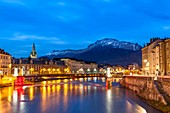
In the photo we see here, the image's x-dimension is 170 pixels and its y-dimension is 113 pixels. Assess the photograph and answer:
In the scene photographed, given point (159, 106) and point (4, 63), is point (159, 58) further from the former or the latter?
point (4, 63)

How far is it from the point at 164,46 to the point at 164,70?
19.6ft

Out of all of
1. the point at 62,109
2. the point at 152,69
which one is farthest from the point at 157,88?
the point at 152,69

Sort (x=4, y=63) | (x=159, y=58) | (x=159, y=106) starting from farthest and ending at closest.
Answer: (x=4, y=63) < (x=159, y=58) < (x=159, y=106)

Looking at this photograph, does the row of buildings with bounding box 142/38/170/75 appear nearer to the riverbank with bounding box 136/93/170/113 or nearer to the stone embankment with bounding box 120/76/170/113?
the stone embankment with bounding box 120/76/170/113

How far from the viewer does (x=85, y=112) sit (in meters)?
43.7

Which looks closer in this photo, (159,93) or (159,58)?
(159,93)

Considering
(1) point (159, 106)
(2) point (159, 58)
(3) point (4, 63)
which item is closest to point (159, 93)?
(1) point (159, 106)

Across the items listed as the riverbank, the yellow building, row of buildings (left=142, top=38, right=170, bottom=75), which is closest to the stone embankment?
the riverbank

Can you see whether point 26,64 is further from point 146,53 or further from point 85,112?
point 85,112

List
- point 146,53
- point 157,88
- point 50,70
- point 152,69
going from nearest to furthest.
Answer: point 157,88 < point 152,69 < point 146,53 < point 50,70

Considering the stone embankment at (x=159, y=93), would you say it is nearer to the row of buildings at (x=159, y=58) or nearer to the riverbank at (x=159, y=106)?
the riverbank at (x=159, y=106)

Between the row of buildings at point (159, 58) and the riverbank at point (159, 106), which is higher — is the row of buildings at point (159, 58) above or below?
above

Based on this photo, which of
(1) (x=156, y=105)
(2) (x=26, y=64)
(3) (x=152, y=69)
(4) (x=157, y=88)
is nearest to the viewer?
(1) (x=156, y=105)

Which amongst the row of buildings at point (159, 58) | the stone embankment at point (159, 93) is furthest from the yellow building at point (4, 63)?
the stone embankment at point (159, 93)
